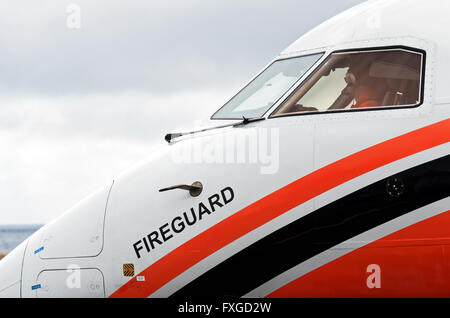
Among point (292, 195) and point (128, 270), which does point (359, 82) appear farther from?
point (128, 270)

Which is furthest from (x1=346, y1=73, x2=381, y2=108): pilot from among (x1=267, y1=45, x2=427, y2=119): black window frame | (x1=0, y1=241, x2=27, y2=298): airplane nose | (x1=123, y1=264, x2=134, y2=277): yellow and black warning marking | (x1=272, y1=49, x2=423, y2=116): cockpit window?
(x1=0, y1=241, x2=27, y2=298): airplane nose

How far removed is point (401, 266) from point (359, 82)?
182 centimetres

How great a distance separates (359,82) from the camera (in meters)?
6.85

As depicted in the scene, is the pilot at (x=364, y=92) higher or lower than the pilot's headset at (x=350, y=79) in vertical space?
lower

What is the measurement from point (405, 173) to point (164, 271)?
2.39m

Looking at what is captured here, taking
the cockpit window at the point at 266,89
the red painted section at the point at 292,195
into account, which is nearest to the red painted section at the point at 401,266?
the red painted section at the point at 292,195

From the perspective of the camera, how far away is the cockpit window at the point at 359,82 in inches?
264

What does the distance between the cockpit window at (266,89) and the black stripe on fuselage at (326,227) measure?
1.28m

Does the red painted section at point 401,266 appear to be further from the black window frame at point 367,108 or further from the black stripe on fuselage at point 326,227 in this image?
the black window frame at point 367,108

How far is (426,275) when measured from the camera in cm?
611

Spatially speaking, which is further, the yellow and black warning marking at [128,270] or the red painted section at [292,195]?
the yellow and black warning marking at [128,270]

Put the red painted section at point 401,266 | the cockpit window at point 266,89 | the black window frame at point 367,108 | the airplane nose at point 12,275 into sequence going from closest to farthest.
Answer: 1. the red painted section at point 401,266
2. the black window frame at point 367,108
3. the cockpit window at point 266,89
4. the airplane nose at point 12,275

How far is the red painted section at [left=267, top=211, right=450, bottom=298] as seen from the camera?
20.0 feet
